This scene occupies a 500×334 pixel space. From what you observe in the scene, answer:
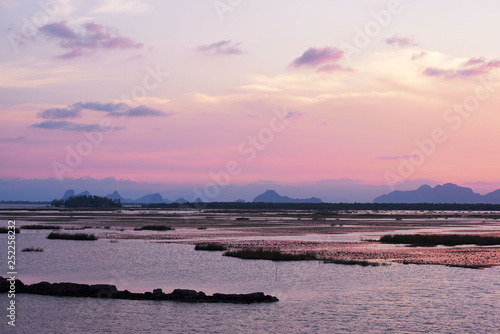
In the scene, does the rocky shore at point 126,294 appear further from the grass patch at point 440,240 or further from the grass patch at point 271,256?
the grass patch at point 440,240

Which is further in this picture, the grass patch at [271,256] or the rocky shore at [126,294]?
the grass patch at [271,256]

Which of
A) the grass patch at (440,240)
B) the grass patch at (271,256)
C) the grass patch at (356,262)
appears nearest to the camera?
the grass patch at (356,262)

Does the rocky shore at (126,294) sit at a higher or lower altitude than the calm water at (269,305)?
higher

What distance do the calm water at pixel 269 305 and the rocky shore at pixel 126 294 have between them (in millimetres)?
932

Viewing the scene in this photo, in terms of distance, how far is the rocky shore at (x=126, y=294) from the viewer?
101ft

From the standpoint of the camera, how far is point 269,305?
3006cm

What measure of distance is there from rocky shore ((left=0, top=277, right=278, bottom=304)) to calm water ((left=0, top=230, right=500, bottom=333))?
93cm

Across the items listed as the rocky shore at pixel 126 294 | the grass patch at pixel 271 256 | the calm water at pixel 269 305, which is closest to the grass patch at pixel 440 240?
Answer: the grass patch at pixel 271 256

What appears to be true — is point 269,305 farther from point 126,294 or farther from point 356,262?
point 356,262

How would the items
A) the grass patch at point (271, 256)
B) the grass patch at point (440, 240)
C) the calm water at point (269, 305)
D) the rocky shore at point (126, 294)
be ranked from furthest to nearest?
the grass patch at point (440, 240) < the grass patch at point (271, 256) < the rocky shore at point (126, 294) < the calm water at point (269, 305)

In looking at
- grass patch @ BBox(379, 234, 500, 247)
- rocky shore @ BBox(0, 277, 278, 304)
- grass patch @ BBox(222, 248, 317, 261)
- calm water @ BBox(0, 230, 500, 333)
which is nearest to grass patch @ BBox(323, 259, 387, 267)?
calm water @ BBox(0, 230, 500, 333)

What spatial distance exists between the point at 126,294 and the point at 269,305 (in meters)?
8.46

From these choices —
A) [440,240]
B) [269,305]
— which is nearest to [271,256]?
[269,305]

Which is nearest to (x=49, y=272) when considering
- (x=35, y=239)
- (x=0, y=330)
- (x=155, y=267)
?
(x=155, y=267)
